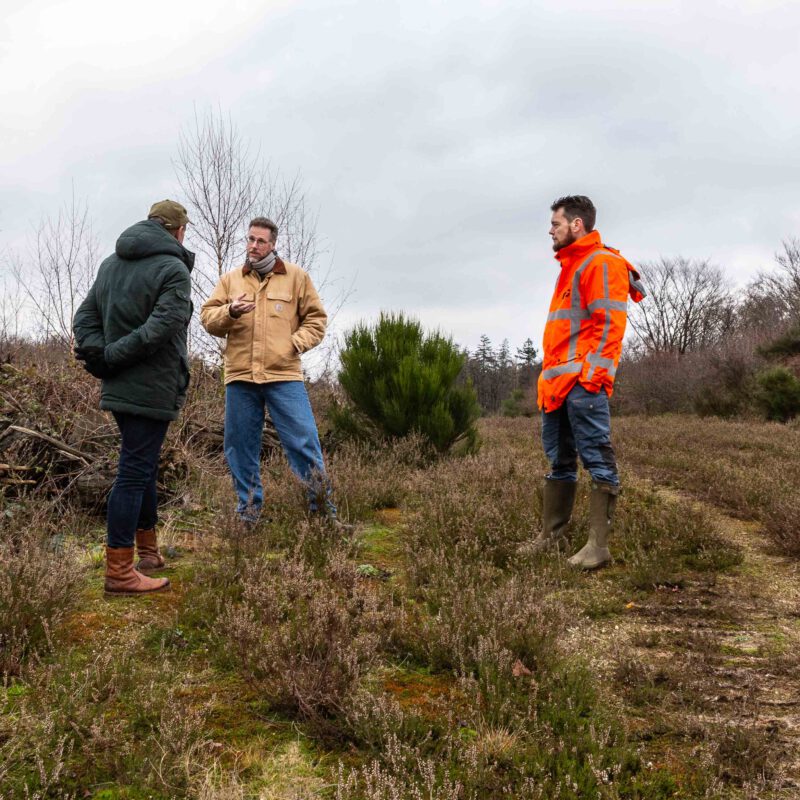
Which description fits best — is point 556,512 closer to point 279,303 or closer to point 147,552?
point 279,303

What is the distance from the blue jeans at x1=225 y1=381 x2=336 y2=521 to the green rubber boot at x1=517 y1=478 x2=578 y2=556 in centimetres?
141

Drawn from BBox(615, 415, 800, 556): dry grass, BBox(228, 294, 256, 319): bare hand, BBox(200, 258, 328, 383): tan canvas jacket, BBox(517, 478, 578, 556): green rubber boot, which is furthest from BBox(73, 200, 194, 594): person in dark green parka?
BBox(615, 415, 800, 556): dry grass

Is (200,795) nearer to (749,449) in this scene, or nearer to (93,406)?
(93,406)

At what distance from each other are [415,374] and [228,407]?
352 cm

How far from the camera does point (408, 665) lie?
2.63 metres

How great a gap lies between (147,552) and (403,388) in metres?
4.19

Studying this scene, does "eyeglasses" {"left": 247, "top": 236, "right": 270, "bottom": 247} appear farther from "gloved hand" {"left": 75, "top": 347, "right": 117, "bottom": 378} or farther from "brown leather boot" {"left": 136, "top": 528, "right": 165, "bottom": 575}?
"brown leather boot" {"left": 136, "top": 528, "right": 165, "bottom": 575}

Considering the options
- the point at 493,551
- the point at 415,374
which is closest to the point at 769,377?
the point at 415,374

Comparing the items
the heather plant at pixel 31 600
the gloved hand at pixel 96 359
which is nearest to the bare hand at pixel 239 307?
the gloved hand at pixel 96 359

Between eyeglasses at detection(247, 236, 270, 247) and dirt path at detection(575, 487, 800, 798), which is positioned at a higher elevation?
eyeglasses at detection(247, 236, 270, 247)

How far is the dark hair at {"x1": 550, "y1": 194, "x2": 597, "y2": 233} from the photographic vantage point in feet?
12.9

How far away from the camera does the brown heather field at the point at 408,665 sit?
73.6 inches

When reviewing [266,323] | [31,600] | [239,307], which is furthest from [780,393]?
[31,600]

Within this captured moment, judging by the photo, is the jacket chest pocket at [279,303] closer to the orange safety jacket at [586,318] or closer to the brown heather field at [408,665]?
the brown heather field at [408,665]
